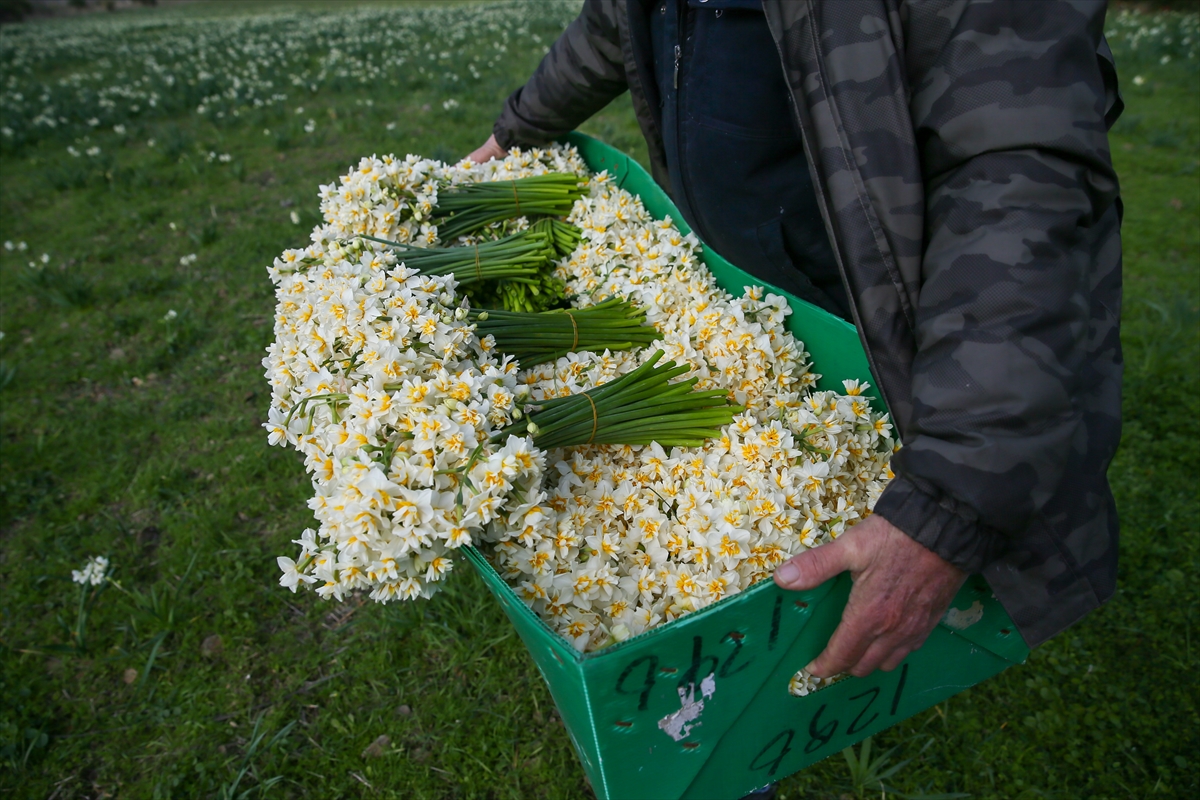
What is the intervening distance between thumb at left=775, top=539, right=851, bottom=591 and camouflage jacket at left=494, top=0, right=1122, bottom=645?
11 cm

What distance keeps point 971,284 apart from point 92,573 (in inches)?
136

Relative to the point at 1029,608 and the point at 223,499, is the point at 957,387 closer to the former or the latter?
the point at 1029,608

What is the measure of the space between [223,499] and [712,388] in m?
2.67

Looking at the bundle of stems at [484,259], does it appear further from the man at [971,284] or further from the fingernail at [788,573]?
the fingernail at [788,573]

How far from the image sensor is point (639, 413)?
1.60 meters

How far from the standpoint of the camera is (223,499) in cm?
324

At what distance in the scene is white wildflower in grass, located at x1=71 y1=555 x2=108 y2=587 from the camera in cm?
283

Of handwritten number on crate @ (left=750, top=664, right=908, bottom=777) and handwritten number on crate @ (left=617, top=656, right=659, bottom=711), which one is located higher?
handwritten number on crate @ (left=617, top=656, right=659, bottom=711)

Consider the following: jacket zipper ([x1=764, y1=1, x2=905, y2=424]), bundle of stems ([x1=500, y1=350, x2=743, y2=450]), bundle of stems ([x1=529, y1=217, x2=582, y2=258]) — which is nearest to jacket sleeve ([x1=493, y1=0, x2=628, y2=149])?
bundle of stems ([x1=529, y1=217, x2=582, y2=258])

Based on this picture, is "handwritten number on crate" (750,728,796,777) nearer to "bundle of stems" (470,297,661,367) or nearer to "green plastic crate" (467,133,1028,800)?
"green plastic crate" (467,133,1028,800)

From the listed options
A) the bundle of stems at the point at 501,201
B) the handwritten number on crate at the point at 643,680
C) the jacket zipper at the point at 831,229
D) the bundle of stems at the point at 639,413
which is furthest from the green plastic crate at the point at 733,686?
the bundle of stems at the point at 501,201

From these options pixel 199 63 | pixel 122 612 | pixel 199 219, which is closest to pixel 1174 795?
pixel 122 612

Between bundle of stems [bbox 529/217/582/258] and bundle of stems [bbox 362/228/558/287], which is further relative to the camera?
bundle of stems [bbox 529/217/582/258]

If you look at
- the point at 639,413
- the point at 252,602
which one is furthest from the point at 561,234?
the point at 252,602
